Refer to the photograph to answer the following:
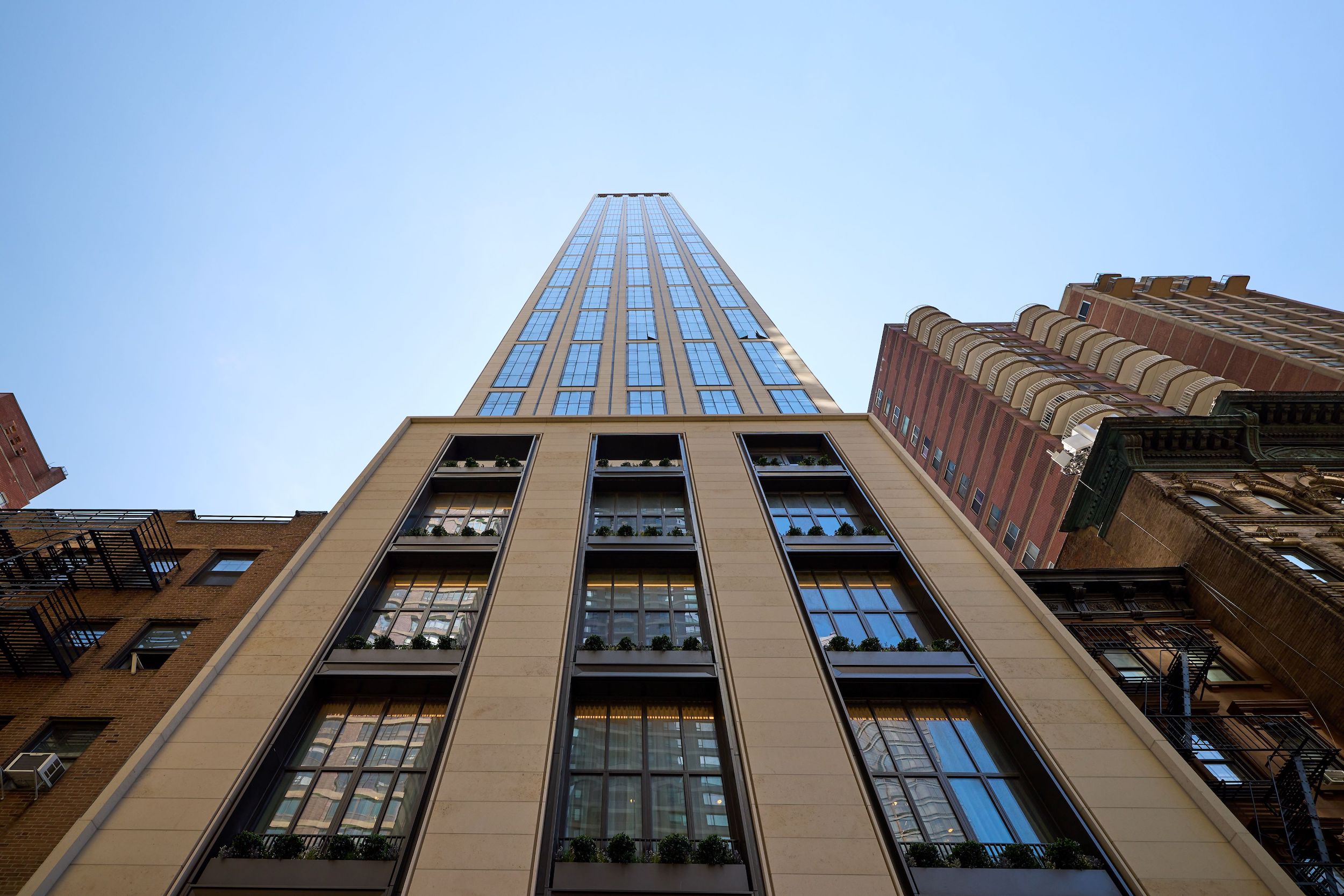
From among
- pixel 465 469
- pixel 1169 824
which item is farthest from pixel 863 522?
pixel 465 469

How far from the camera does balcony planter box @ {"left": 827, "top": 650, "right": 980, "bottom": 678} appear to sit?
16.9 m

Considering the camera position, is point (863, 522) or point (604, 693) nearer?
point (604, 693)

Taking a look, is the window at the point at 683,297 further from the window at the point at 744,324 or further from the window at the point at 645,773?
the window at the point at 645,773

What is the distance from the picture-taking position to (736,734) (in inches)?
587

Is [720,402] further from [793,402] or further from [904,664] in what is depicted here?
[904,664]

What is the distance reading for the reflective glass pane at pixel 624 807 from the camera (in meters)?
13.9

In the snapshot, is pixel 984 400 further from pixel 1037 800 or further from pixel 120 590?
pixel 120 590

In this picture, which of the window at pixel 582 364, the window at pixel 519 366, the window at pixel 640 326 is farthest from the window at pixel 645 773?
the window at pixel 640 326

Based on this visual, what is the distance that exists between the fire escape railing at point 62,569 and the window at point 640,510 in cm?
1484

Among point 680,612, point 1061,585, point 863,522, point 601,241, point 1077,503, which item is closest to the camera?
point 680,612

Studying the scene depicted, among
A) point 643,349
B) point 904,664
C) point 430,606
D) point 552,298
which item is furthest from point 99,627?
point 552,298

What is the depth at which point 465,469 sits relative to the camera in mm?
27125

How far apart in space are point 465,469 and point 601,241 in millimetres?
67551

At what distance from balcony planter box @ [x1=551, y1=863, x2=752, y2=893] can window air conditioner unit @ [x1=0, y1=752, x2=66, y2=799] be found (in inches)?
460
